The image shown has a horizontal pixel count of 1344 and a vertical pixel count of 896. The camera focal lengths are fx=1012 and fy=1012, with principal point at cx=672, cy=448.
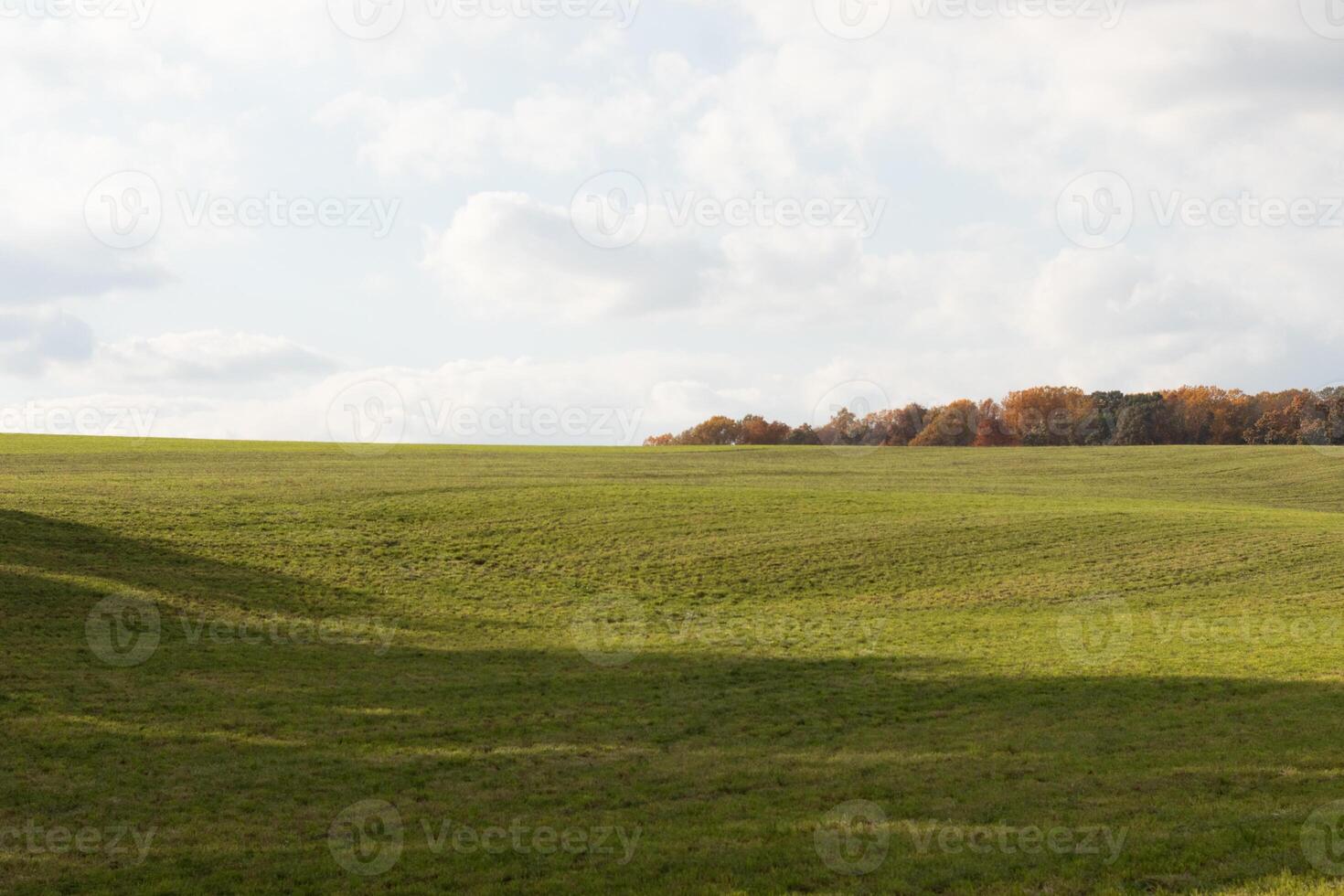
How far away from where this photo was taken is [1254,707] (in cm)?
2005

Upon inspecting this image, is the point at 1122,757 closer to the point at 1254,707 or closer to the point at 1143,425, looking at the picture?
the point at 1254,707

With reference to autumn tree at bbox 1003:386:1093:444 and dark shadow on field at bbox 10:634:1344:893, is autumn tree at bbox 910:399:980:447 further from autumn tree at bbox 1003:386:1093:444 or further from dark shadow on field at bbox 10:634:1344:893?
dark shadow on field at bbox 10:634:1344:893

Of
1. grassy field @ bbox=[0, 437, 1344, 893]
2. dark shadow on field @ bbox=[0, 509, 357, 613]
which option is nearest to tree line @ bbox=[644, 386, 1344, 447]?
grassy field @ bbox=[0, 437, 1344, 893]

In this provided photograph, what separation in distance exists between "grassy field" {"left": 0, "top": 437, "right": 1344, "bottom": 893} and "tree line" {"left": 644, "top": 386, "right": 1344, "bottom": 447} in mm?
66298

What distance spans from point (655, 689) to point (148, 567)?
19.3 m

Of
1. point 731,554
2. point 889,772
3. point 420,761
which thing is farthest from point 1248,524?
point 420,761

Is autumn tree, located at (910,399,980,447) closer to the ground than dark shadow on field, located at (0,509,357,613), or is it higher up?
higher up

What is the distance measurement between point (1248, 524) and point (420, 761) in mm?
40023

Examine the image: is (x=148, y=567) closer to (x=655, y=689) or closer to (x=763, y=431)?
(x=655, y=689)

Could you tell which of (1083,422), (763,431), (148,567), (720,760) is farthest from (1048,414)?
(720,760)

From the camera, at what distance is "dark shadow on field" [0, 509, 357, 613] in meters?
30.8

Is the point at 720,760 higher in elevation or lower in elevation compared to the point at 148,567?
lower

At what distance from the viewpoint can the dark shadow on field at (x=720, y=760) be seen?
40.0 feet

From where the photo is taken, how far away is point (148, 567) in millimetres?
32594
